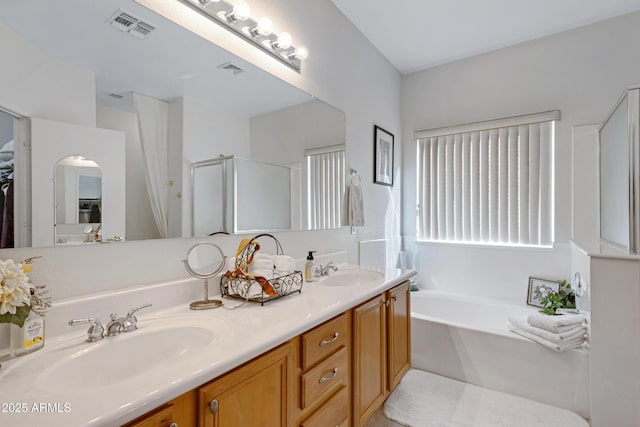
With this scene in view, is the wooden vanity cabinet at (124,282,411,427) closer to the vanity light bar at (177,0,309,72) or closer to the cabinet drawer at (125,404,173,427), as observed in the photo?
the cabinet drawer at (125,404,173,427)

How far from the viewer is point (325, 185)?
6.98 feet

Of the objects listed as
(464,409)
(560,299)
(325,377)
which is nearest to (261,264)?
(325,377)

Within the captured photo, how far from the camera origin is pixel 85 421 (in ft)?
1.76

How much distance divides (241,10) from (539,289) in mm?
3014

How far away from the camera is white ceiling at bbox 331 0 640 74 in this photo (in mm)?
2322

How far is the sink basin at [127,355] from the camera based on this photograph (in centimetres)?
74

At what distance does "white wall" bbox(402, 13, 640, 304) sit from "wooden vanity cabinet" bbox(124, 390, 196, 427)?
2.93 meters

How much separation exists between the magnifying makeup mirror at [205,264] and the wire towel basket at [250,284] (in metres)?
0.07

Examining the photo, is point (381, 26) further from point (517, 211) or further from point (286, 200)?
point (517, 211)

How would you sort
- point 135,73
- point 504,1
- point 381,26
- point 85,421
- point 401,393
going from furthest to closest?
point 381,26
point 504,1
point 401,393
point 135,73
point 85,421

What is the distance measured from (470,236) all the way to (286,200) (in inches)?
83.3

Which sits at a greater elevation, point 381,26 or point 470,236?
point 381,26

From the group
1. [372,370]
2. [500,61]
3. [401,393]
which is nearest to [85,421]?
[372,370]

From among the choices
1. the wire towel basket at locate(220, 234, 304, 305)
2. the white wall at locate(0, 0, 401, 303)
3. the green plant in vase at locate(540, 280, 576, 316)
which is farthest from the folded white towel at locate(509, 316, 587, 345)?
the wire towel basket at locate(220, 234, 304, 305)
